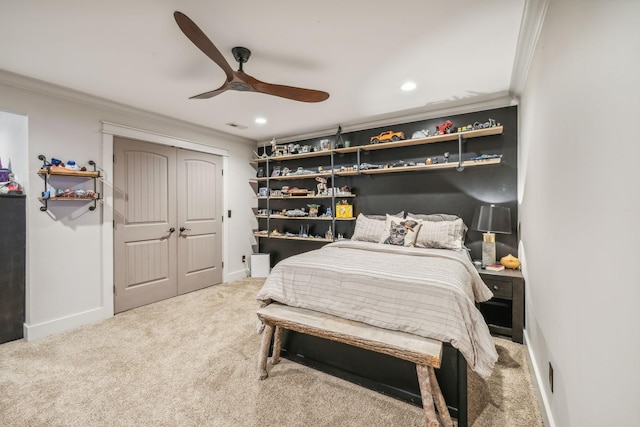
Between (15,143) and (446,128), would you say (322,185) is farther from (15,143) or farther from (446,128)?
(15,143)

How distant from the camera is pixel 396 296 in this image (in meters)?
1.71

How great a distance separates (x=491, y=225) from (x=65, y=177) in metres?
4.23

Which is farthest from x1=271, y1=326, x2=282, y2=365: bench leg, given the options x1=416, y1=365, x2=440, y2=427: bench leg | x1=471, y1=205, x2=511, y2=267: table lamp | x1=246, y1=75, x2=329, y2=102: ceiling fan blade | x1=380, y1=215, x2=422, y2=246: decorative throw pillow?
x1=471, y1=205, x2=511, y2=267: table lamp

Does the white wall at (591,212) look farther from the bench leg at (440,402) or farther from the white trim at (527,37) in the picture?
the bench leg at (440,402)

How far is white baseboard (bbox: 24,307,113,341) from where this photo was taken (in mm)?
2543

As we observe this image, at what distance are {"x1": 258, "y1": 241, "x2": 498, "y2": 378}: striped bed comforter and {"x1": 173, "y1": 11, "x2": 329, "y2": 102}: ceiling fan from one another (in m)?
1.34

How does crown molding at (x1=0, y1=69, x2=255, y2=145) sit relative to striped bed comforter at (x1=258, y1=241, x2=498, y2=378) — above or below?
above

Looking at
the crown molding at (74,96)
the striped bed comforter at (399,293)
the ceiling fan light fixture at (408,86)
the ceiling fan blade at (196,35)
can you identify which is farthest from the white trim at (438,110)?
the ceiling fan blade at (196,35)

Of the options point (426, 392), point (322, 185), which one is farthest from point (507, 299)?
point (322, 185)

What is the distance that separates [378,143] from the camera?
355cm

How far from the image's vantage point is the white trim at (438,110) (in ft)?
9.75

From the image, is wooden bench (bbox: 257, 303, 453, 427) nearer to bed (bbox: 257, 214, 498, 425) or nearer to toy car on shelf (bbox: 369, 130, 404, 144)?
bed (bbox: 257, 214, 498, 425)

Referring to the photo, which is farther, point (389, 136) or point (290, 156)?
point (290, 156)

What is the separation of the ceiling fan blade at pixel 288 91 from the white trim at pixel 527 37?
1.34 meters
